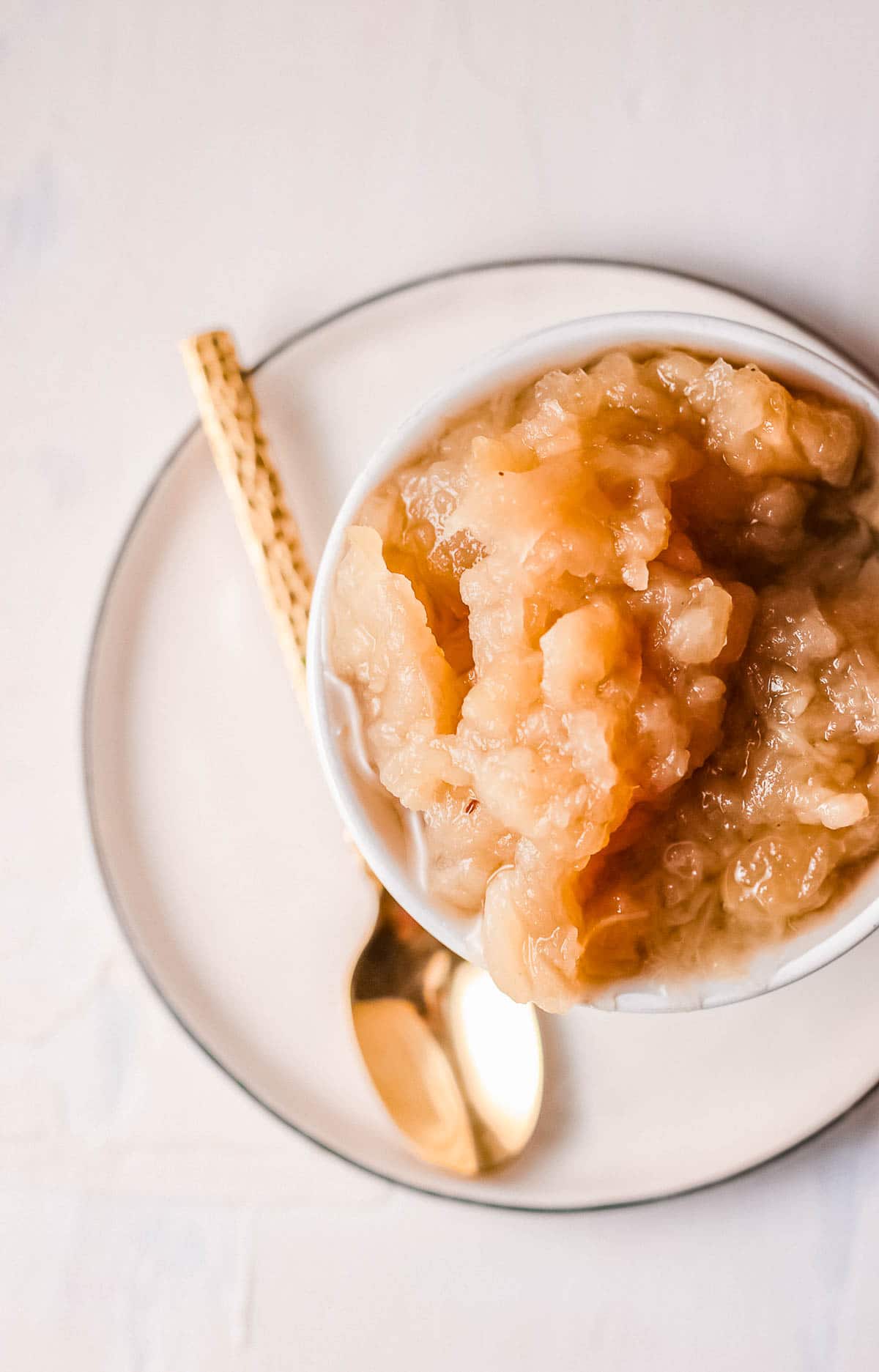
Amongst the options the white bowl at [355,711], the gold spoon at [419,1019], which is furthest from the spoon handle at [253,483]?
the white bowl at [355,711]

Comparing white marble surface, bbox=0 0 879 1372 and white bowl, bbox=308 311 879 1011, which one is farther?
white marble surface, bbox=0 0 879 1372

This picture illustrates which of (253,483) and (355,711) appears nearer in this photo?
(355,711)

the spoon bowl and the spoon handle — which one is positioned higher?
the spoon handle

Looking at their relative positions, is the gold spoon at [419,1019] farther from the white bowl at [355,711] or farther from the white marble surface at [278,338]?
the white bowl at [355,711]

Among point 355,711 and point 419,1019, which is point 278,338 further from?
point 419,1019

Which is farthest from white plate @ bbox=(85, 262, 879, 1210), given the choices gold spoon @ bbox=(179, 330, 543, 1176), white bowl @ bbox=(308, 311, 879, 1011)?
white bowl @ bbox=(308, 311, 879, 1011)

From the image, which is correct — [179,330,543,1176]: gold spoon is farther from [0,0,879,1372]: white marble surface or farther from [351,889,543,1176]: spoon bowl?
[0,0,879,1372]: white marble surface

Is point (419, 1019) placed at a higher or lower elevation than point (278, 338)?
lower

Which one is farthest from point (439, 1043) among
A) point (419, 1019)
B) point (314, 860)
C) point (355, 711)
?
point (355, 711)
